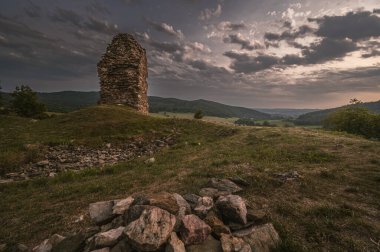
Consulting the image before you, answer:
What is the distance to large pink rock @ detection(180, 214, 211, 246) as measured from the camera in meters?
4.64

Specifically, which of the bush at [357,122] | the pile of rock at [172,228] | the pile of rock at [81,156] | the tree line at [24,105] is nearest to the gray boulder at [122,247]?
the pile of rock at [172,228]

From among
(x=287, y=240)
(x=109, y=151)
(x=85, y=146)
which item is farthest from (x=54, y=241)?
(x=85, y=146)

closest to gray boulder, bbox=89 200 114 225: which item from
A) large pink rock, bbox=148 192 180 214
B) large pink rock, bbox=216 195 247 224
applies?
large pink rock, bbox=148 192 180 214

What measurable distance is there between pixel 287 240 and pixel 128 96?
116 feet

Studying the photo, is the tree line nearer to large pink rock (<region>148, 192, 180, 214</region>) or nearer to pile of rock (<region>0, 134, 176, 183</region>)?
pile of rock (<region>0, 134, 176, 183</region>)

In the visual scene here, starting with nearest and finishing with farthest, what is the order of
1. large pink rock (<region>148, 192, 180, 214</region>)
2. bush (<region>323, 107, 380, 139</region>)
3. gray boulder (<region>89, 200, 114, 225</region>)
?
1. large pink rock (<region>148, 192, 180, 214</region>)
2. gray boulder (<region>89, 200, 114, 225</region>)
3. bush (<region>323, 107, 380, 139</region>)

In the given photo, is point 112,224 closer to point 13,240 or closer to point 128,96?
point 13,240

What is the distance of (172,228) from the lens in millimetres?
4695

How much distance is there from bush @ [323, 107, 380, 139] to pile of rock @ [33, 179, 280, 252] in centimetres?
6450

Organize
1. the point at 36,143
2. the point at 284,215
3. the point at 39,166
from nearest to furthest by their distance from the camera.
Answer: the point at 284,215, the point at 39,166, the point at 36,143

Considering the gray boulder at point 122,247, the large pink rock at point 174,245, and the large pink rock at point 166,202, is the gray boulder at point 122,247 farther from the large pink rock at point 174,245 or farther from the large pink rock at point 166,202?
the large pink rock at point 166,202

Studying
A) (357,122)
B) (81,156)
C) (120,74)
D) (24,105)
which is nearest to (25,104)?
Answer: (24,105)

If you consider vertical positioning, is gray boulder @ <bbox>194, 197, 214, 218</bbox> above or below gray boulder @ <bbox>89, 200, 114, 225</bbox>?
above

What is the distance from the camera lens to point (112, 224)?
5461 mm
